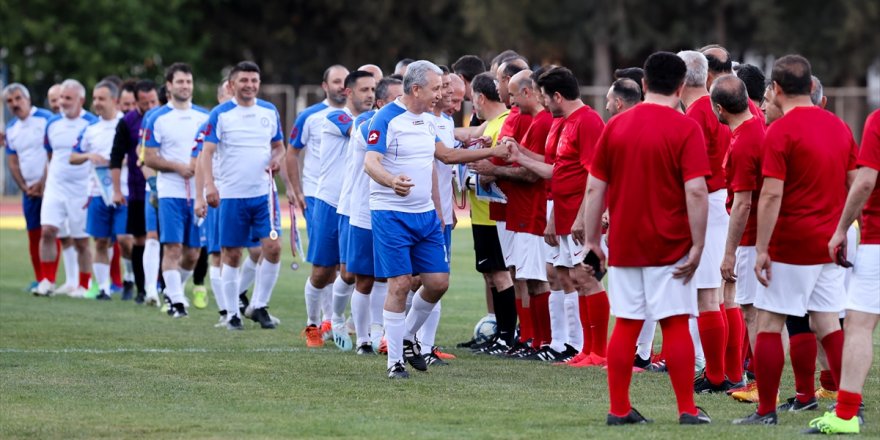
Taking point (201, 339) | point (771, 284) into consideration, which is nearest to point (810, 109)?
point (771, 284)

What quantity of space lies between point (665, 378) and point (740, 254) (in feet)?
4.67

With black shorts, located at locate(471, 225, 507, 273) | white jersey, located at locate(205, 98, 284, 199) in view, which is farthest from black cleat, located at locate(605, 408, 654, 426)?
white jersey, located at locate(205, 98, 284, 199)

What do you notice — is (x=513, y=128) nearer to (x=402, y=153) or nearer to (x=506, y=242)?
(x=506, y=242)

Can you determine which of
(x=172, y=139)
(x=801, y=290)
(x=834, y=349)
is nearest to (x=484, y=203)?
Answer: (x=172, y=139)

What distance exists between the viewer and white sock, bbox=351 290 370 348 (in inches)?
456

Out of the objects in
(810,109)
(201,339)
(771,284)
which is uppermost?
(810,109)

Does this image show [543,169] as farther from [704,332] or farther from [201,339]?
[201,339]

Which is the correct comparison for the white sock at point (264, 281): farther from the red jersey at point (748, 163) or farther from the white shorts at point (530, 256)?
the red jersey at point (748, 163)

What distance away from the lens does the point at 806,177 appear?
8.09 meters

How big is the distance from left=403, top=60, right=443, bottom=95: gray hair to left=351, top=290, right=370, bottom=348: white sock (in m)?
1.95

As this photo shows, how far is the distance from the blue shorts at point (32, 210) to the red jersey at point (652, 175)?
1170cm

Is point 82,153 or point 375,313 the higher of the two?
point 82,153

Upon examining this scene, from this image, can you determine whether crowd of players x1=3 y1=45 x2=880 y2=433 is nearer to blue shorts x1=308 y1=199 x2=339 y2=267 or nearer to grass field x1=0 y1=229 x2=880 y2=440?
blue shorts x1=308 y1=199 x2=339 y2=267

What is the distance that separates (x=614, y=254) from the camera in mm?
8086
